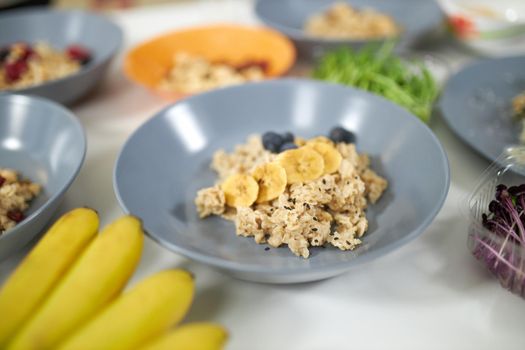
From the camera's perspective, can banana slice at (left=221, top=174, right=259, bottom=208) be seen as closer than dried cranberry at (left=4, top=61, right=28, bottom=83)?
Yes

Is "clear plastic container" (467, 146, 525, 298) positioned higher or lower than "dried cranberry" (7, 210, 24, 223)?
higher

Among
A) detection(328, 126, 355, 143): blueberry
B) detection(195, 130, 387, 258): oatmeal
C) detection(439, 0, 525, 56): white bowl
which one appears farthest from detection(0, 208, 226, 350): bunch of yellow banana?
detection(439, 0, 525, 56): white bowl

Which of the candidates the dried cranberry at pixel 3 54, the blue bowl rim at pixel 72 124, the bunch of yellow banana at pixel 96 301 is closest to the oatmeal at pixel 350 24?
the blue bowl rim at pixel 72 124

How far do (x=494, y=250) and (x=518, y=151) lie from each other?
0.21 metres

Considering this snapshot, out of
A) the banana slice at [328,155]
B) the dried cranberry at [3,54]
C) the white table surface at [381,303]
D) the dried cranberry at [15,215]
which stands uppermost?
the banana slice at [328,155]

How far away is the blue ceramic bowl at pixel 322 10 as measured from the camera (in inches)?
54.6

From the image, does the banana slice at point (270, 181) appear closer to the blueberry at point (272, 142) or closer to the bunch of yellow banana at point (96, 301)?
the blueberry at point (272, 142)

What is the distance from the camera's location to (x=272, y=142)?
38.0 inches

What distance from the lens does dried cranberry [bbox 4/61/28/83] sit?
1.26 m

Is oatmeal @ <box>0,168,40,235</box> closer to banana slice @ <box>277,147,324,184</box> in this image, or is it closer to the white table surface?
the white table surface

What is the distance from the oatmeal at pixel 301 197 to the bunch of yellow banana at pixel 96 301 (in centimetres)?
21

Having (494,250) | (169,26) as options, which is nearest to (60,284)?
(494,250)

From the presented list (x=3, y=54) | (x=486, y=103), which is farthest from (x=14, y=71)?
(x=486, y=103)

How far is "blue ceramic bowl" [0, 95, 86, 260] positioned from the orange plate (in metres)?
0.31
